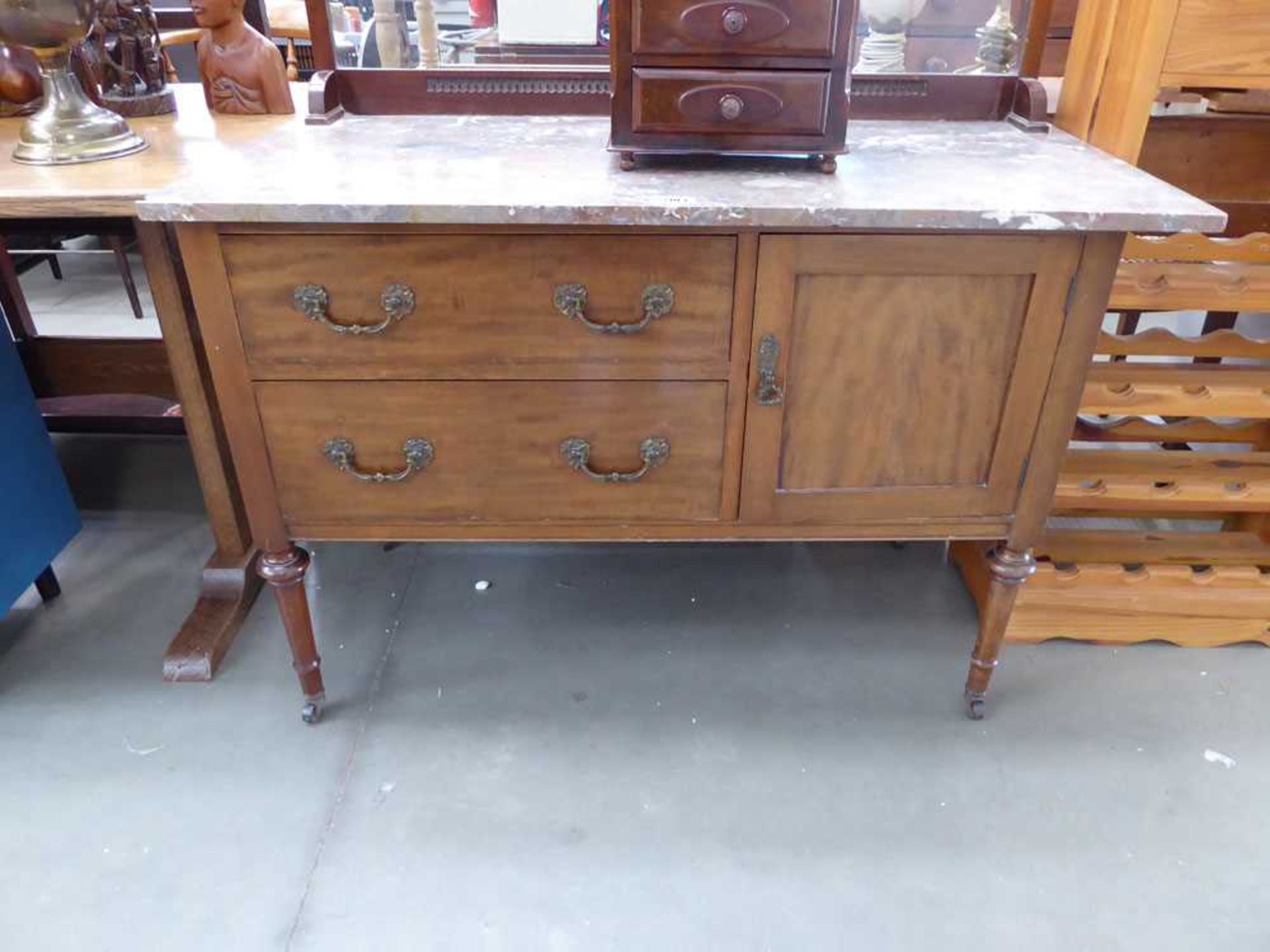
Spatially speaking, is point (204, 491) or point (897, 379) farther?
point (204, 491)

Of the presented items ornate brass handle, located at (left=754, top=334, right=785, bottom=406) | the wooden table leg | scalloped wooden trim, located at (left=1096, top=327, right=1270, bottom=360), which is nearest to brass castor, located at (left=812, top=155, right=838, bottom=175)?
ornate brass handle, located at (left=754, top=334, right=785, bottom=406)

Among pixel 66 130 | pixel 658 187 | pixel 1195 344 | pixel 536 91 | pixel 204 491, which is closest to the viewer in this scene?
pixel 658 187

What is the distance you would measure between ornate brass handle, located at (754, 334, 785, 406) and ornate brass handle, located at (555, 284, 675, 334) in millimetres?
137

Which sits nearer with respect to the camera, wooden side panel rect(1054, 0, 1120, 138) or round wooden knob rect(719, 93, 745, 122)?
round wooden knob rect(719, 93, 745, 122)

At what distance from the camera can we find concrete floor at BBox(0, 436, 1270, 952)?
52.7 inches

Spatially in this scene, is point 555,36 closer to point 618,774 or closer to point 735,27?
point 735,27

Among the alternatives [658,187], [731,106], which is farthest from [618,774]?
[731,106]

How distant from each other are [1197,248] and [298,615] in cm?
162

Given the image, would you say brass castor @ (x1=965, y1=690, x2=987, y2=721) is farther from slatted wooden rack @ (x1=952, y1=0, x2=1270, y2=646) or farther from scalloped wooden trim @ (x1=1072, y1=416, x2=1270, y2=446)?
scalloped wooden trim @ (x1=1072, y1=416, x2=1270, y2=446)

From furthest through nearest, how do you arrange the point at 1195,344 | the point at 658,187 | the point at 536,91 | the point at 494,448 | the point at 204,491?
the point at 204,491 < the point at 1195,344 < the point at 536,91 < the point at 494,448 < the point at 658,187

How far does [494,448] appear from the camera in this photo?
4.37ft

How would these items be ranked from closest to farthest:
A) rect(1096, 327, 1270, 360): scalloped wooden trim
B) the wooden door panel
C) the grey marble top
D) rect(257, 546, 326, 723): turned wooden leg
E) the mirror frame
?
the grey marble top
the wooden door panel
rect(257, 546, 326, 723): turned wooden leg
the mirror frame
rect(1096, 327, 1270, 360): scalloped wooden trim

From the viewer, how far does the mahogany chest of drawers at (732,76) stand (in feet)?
3.94

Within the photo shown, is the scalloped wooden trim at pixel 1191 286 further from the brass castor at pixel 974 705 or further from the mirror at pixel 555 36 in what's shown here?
the brass castor at pixel 974 705
